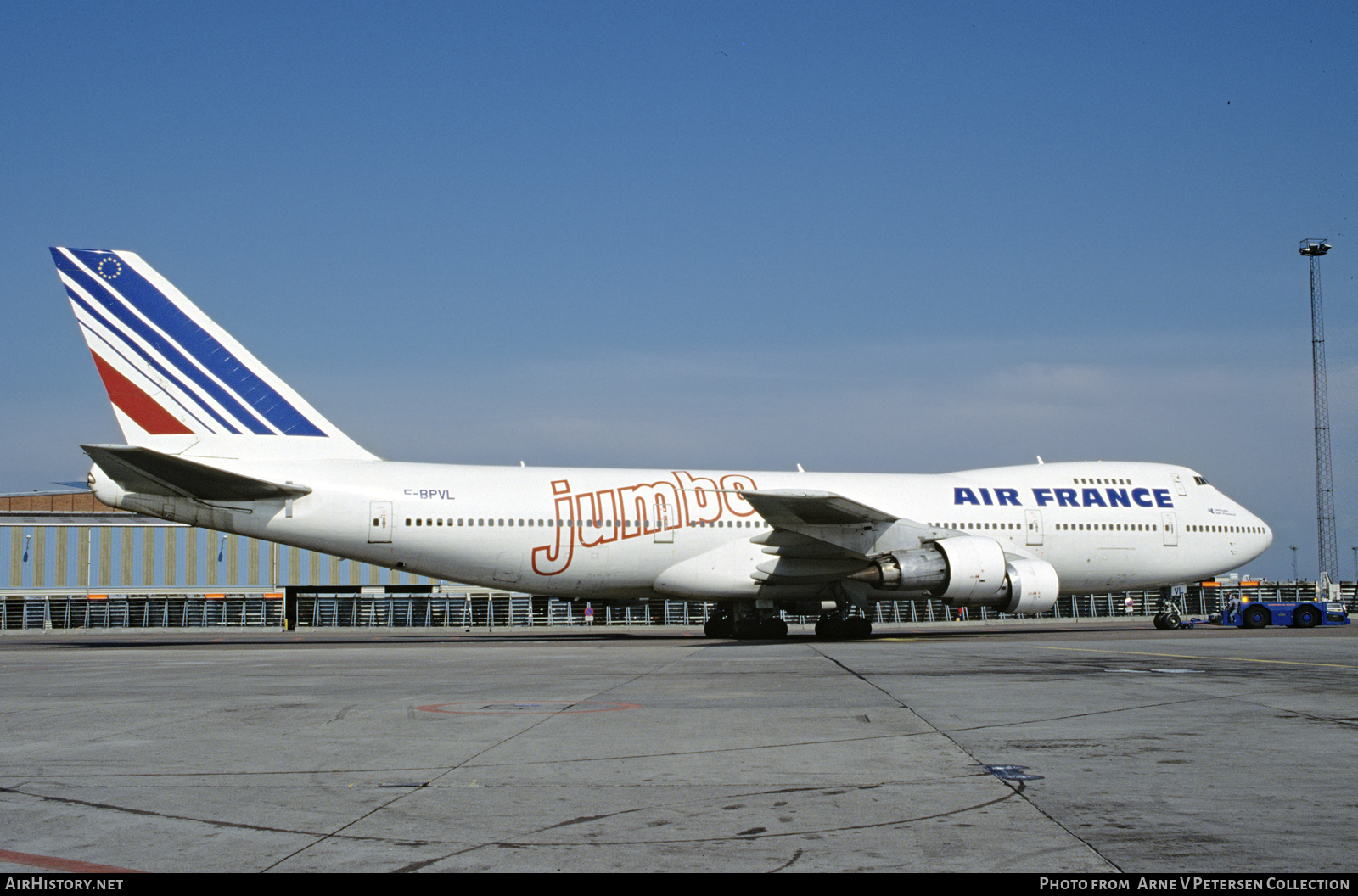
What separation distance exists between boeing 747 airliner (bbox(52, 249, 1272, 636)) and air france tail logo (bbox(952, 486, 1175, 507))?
103mm

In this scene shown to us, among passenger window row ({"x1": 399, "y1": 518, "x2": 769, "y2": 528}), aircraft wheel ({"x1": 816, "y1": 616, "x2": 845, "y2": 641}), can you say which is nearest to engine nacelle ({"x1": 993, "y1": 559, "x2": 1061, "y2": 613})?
aircraft wheel ({"x1": 816, "y1": 616, "x2": 845, "y2": 641})

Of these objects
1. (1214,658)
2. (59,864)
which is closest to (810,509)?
(1214,658)

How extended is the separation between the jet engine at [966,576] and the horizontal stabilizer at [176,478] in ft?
43.2

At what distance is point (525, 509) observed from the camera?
25.0 meters

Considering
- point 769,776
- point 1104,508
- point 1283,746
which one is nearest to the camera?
Answer: point 769,776

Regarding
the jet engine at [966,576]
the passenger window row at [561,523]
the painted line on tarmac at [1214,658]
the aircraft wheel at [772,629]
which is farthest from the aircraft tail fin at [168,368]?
the painted line on tarmac at [1214,658]

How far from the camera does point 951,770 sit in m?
6.68

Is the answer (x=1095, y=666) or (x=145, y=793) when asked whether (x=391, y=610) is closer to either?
(x=1095, y=666)

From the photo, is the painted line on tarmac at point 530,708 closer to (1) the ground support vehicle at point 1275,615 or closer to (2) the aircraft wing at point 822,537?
(2) the aircraft wing at point 822,537

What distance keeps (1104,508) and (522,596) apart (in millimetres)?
26210

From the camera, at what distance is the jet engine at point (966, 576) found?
24172 millimetres

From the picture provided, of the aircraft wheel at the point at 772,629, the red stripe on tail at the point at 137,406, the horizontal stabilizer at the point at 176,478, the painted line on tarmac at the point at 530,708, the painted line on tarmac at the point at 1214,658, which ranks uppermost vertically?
the red stripe on tail at the point at 137,406

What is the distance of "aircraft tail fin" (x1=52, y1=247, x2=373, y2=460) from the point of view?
2330cm

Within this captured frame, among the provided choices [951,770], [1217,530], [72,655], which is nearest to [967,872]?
[951,770]
